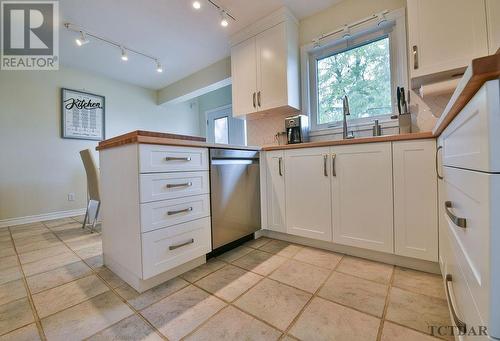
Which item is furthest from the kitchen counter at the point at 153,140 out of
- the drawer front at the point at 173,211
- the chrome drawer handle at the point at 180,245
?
the chrome drawer handle at the point at 180,245

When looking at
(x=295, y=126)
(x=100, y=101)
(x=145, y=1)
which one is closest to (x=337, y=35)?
(x=295, y=126)

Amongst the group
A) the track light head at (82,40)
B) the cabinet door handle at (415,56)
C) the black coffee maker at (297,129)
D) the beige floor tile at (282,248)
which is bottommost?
the beige floor tile at (282,248)

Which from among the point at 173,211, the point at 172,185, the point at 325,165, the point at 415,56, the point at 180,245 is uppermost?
the point at 415,56

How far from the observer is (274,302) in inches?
44.1

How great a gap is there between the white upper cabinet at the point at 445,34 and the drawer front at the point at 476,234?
1307mm

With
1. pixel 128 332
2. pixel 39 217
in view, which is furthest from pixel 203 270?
pixel 39 217

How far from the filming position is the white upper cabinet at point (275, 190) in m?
1.96

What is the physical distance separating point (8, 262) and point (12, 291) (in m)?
0.64

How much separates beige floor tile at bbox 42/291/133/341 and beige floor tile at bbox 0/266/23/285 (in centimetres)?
72

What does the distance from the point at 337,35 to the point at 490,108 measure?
7.21 feet

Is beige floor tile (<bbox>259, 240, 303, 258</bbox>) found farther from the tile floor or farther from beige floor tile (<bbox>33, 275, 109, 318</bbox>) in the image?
beige floor tile (<bbox>33, 275, 109, 318</bbox>)

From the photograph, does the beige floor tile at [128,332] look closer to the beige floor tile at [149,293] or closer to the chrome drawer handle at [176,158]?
the beige floor tile at [149,293]

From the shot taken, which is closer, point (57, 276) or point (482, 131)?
point (482, 131)

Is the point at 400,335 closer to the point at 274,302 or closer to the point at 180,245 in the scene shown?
the point at 274,302
